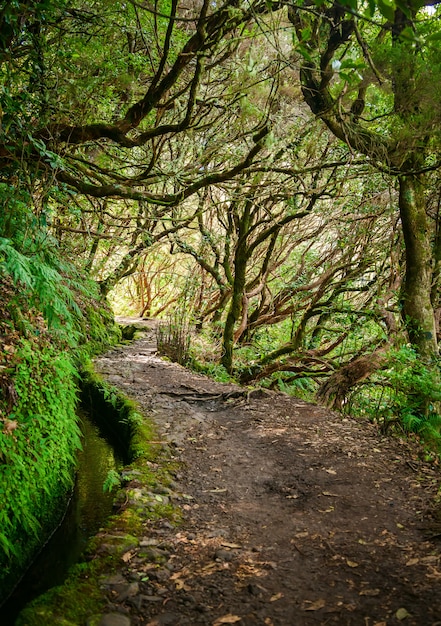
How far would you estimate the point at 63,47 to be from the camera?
15.6ft

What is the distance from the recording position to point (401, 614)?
7.39 feet

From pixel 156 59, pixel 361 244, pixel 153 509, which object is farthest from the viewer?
pixel 361 244

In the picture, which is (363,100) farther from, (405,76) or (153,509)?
(153,509)

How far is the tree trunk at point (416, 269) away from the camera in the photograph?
5371 millimetres

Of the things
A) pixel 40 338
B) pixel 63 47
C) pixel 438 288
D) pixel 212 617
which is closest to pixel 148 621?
pixel 212 617

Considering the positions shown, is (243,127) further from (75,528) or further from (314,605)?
(314,605)

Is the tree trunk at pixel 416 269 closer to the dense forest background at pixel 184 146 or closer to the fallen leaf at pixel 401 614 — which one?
the dense forest background at pixel 184 146

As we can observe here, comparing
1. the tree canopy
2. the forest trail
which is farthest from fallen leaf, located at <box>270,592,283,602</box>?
the tree canopy

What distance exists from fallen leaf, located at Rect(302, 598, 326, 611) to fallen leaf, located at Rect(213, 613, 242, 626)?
1.20ft

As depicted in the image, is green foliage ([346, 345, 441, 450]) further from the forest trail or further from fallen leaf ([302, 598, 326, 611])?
fallen leaf ([302, 598, 326, 611])

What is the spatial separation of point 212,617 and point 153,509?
4.16 ft

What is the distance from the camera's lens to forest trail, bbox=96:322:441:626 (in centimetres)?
246

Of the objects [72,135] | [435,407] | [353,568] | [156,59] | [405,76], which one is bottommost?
[353,568]

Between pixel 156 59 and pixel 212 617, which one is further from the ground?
pixel 156 59
